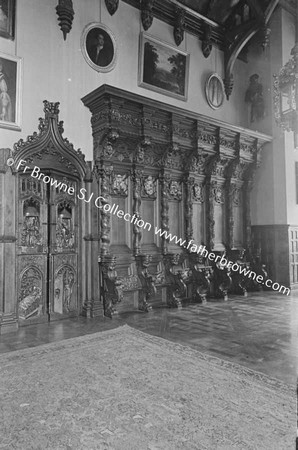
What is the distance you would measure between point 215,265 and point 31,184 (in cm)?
410

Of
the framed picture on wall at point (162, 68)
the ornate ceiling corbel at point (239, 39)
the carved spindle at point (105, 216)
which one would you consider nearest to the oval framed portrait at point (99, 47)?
the framed picture on wall at point (162, 68)

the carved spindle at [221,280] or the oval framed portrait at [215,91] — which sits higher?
the oval framed portrait at [215,91]

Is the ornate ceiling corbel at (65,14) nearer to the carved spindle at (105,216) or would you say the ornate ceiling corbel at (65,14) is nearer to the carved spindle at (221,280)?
the carved spindle at (105,216)

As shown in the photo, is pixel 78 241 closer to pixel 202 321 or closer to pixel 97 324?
pixel 97 324

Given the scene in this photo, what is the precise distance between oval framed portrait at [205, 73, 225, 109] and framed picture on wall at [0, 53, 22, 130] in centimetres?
438

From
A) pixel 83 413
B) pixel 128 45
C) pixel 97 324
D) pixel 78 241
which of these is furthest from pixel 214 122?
pixel 83 413

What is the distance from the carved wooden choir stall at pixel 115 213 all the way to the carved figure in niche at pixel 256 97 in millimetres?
1417

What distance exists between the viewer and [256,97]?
8430 millimetres

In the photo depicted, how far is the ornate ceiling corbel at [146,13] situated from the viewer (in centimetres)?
641

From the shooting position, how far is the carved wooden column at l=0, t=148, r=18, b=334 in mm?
4656

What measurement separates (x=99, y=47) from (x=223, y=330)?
5.07m

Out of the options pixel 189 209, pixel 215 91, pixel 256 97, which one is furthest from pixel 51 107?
pixel 256 97

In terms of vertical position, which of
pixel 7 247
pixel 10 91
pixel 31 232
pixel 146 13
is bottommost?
pixel 7 247

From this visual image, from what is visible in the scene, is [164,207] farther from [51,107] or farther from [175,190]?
[51,107]
